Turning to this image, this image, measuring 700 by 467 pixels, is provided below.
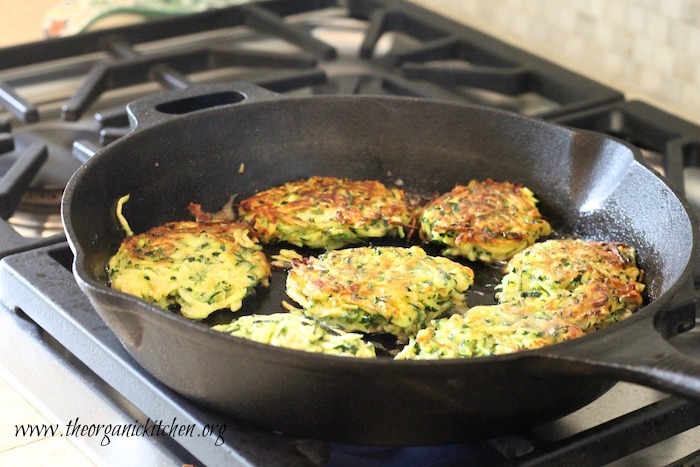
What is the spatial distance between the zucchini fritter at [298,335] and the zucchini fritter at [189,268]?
169mm

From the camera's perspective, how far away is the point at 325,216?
1.67 m

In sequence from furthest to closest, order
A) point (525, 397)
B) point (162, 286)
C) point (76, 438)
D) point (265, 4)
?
point (265, 4), point (162, 286), point (76, 438), point (525, 397)

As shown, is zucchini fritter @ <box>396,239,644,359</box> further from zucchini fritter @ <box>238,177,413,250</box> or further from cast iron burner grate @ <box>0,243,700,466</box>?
zucchini fritter @ <box>238,177,413,250</box>

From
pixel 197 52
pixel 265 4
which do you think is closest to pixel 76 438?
Result: pixel 197 52

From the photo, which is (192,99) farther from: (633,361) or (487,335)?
(633,361)

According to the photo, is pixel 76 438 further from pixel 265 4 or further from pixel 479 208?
pixel 265 4

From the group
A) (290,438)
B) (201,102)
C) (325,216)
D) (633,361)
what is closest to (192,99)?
(201,102)

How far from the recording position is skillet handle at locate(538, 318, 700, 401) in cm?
95

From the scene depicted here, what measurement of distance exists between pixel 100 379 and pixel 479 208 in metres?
0.68

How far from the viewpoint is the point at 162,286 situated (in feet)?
4.83

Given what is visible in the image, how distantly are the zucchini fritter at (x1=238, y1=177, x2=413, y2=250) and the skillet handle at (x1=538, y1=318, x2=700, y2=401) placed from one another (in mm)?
686

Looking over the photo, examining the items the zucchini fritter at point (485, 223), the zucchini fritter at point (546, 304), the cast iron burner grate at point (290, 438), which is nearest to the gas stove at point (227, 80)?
the cast iron burner grate at point (290, 438)

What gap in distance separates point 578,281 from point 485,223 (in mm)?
210

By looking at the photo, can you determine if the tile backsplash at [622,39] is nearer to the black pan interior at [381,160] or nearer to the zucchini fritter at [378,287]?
the black pan interior at [381,160]
